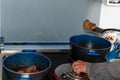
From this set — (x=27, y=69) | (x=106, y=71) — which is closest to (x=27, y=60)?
(x=27, y=69)

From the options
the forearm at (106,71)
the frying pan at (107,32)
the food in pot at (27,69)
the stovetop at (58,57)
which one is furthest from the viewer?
the frying pan at (107,32)

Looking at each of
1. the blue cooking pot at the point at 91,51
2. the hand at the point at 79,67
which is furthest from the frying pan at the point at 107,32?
the hand at the point at 79,67

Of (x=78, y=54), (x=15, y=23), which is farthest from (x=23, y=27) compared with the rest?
(x=78, y=54)

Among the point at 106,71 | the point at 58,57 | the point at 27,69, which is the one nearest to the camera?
the point at 106,71

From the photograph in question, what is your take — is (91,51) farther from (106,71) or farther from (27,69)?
(27,69)

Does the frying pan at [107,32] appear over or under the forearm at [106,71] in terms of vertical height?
over

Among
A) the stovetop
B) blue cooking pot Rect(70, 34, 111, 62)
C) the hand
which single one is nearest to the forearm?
the hand

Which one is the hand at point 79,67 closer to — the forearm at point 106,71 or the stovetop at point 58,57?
the forearm at point 106,71

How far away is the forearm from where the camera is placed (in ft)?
3.30

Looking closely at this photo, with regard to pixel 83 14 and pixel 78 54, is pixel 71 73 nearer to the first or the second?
pixel 78 54

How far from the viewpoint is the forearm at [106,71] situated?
100 cm

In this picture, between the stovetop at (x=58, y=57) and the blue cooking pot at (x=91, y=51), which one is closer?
the blue cooking pot at (x=91, y=51)

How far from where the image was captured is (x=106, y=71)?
101 cm

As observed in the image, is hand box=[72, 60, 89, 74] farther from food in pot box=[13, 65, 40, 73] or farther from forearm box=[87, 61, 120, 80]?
food in pot box=[13, 65, 40, 73]
